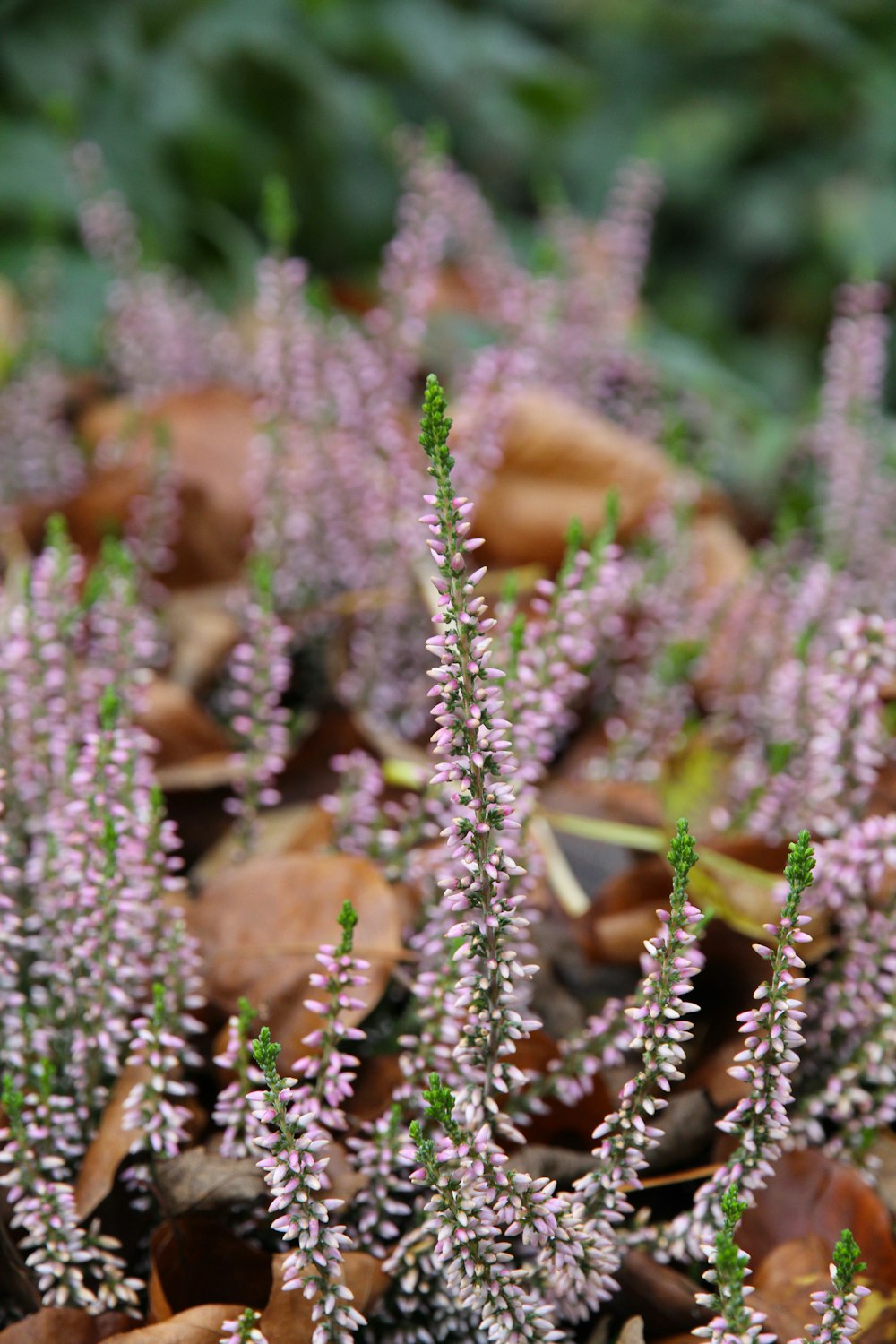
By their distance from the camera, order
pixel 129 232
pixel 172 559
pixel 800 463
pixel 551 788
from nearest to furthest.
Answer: pixel 551 788 < pixel 172 559 < pixel 129 232 < pixel 800 463

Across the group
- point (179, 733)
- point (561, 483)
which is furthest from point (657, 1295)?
point (561, 483)

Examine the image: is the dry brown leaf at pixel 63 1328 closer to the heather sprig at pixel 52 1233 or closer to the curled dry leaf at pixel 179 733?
the heather sprig at pixel 52 1233

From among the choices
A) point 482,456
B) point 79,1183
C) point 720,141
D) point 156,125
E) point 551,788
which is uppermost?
point 720,141

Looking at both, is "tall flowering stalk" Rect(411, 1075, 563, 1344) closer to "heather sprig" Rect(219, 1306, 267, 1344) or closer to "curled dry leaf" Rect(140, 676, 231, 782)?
"heather sprig" Rect(219, 1306, 267, 1344)

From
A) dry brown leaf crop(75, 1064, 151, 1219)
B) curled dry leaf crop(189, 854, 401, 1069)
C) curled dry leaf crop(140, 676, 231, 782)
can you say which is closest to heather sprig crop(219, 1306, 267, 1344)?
dry brown leaf crop(75, 1064, 151, 1219)

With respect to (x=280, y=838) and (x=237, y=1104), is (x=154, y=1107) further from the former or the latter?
(x=280, y=838)

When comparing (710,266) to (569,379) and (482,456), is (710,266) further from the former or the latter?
(482,456)

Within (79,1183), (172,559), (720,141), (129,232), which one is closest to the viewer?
(79,1183)

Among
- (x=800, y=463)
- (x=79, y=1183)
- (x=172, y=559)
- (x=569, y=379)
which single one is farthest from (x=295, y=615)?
(x=800, y=463)
